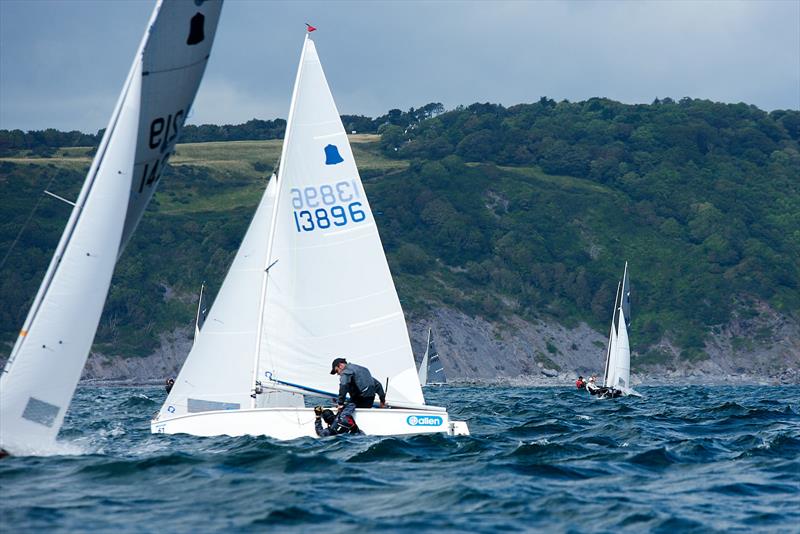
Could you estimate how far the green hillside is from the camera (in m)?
108

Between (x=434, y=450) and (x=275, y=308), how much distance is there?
177 inches

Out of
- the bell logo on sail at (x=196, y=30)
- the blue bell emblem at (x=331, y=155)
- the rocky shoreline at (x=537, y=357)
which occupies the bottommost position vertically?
the rocky shoreline at (x=537, y=357)

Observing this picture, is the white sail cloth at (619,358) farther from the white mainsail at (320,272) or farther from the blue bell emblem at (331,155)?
the blue bell emblem at (331,155)

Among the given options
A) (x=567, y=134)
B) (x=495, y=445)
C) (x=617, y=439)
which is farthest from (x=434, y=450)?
(x=567, y=134)

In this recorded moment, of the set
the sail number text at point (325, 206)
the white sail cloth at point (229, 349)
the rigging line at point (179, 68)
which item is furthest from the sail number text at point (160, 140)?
the sail number text at point (325, 206)

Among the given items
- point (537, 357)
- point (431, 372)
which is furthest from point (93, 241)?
point (537, 357)

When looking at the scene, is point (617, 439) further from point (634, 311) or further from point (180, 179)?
point (180, 179)

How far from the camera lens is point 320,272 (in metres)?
20.9

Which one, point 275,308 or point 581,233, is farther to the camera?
point 581,233

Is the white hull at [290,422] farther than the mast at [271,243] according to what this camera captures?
No

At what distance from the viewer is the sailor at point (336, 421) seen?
1895cm

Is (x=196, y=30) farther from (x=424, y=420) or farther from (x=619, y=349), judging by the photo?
(x=619, y=349)

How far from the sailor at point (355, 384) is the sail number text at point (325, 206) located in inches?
112

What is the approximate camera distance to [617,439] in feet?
67.9
